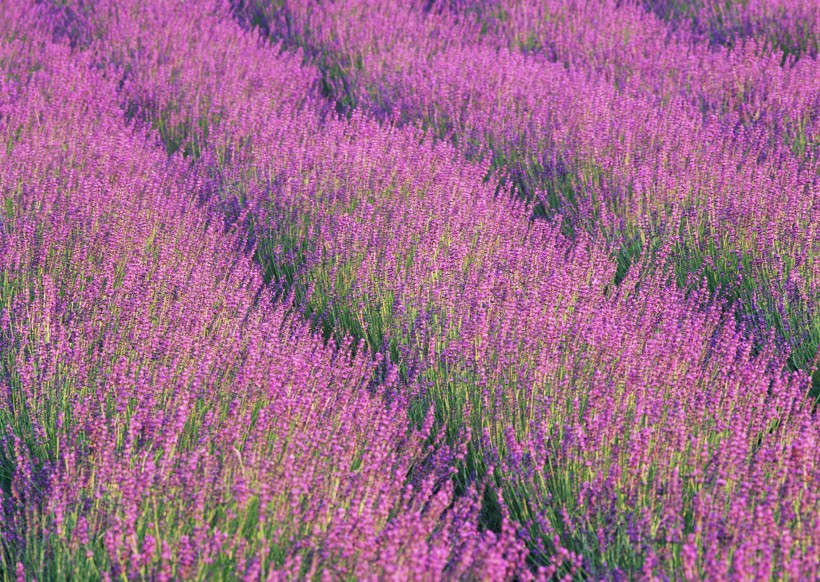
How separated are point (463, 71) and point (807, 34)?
267cm

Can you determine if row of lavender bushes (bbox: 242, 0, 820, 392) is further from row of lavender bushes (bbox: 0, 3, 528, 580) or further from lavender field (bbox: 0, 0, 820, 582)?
row of lavender bushes (bbox: 0, 3, 528, 580)

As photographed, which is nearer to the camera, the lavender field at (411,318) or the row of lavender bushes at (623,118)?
the lavender field at (411,318)

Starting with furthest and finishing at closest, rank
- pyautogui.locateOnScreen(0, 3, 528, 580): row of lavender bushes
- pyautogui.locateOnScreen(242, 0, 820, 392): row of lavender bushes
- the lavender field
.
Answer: pyautogui.locateOnScreen(242, 0, 820, 392): row of lavender bushes
the lavender field
pyautogui.locateOnScreen(0, 3, 528, 580): row of lavender bushes

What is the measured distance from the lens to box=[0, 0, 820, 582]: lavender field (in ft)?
6.41

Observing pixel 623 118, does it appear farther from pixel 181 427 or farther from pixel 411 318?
pixel 181 427

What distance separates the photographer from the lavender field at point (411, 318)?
1954mm

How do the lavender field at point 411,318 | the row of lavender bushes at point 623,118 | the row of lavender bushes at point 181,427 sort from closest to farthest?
1. the row of lavender bushes at point 181,427
2. the lavender field at point 411,318
3. the row of lavender bushes at point 623,118

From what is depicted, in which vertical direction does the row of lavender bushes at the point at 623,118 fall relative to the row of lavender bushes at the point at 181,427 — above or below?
above

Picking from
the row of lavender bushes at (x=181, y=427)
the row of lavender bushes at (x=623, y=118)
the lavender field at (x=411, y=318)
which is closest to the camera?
the row of lavender bushes at (x=181, y=427)

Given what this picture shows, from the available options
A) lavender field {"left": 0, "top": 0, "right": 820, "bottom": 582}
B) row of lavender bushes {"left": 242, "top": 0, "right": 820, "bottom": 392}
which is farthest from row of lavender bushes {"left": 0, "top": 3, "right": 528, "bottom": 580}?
row of lavender bushes {"left": 242, "top": 0, "right": 820, "bottom": 392}

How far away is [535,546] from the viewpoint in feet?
7.04

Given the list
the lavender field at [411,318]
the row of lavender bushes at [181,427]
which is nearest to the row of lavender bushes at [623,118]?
the lavender field at [411,318]

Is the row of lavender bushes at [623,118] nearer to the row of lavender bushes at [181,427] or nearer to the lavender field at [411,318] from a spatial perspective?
the lavender field at [411,318]

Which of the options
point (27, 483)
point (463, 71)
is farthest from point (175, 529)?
point (463, 71)
